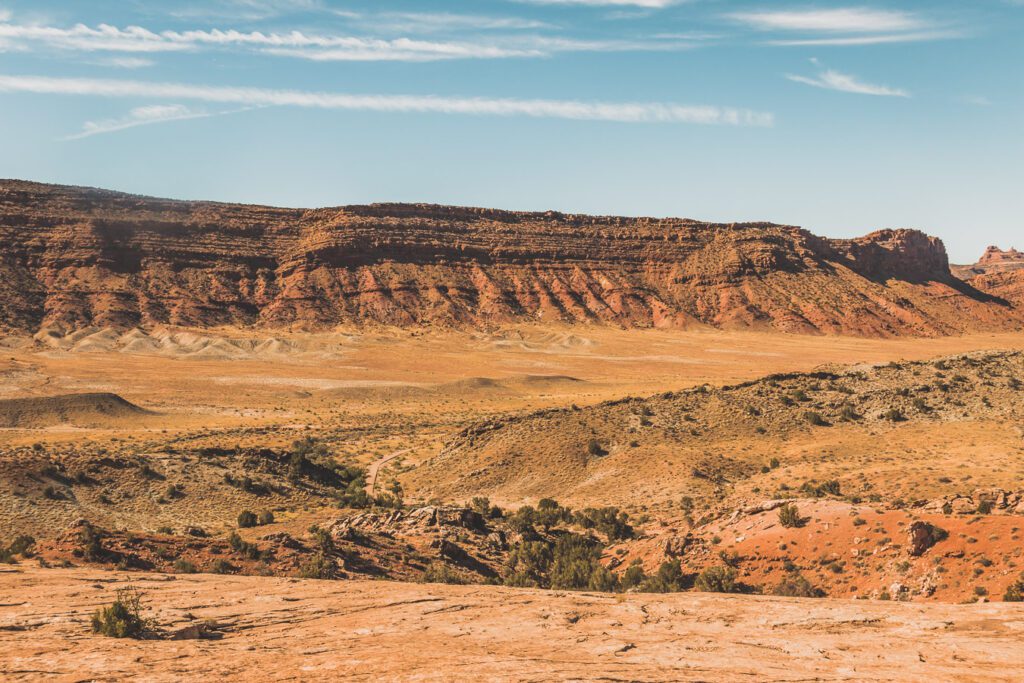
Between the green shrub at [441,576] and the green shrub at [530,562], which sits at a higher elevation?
the green shrub at [441,576]

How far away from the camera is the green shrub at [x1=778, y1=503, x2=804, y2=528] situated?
2141 cm

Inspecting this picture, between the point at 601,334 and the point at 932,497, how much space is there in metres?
98.0

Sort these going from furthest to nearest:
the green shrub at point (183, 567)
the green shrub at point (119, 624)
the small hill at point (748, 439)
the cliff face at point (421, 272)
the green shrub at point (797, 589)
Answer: the cliff face at point (421, 272) → the small hill at point (748, 439) → the green shrub at point (183, 567) → the green shrub at point (797, 589) → the green shrub at point (119, 624)

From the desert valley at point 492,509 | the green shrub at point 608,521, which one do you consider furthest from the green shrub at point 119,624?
the green shrub at point 608,521

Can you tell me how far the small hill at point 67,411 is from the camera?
52906mm

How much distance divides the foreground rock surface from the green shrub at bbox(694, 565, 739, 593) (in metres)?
3.83

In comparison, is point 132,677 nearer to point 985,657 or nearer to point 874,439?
point 985,657

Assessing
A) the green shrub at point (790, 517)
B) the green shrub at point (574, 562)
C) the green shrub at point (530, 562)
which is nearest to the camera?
the green shrub at point (574, 562)

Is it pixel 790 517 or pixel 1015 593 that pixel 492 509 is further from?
pixel 1015 593

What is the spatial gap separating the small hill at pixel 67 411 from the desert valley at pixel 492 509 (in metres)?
0.27

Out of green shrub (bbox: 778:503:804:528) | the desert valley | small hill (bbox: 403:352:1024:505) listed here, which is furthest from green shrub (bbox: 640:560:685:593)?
small hill (bbox: 403:352:1024:505)

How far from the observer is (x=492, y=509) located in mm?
28875

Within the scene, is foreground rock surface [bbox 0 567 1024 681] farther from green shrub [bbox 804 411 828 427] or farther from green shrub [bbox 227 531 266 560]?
green shrub [bbox 804 411 828 427]

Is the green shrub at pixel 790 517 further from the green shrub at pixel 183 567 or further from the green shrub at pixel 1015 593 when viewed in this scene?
the green shrub at pixel 183 567
